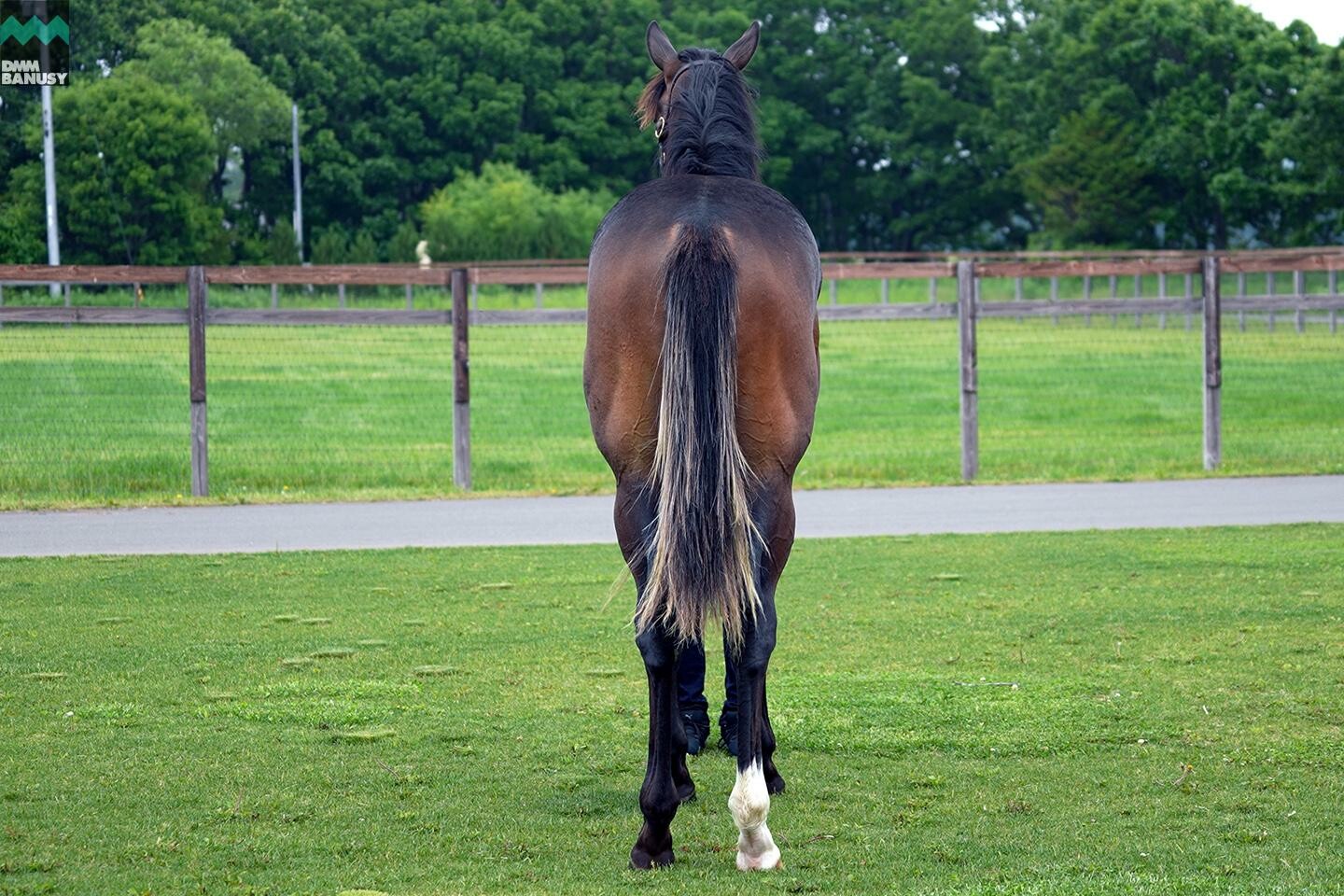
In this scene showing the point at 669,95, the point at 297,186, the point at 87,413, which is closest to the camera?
the point at 669,95

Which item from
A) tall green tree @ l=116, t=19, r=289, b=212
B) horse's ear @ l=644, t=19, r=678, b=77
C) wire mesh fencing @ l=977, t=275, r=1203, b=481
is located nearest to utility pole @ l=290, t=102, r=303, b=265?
tall green tree @ l=116, t=19, r=289, b=212

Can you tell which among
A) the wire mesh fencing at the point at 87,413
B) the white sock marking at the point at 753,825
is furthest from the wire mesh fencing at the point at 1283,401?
the white sock marking at the point at 753,825

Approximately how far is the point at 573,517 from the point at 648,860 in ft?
29.0

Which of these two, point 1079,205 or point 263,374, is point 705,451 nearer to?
point 263,374

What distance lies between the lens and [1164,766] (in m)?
5.95

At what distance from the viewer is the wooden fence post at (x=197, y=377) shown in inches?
589

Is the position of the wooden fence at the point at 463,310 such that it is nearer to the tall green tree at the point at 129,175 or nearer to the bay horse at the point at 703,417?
the bay horse at the point at 703,417

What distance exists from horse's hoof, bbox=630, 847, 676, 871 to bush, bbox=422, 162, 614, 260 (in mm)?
55363

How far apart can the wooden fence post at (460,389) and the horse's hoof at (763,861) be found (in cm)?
1090

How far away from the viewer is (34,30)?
30.1 metres

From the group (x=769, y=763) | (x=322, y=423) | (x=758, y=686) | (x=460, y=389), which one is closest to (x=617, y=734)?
(x=769, y=763)

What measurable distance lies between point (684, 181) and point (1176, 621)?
470 centimetres

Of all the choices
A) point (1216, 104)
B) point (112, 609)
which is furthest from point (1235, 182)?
point (112, 609)

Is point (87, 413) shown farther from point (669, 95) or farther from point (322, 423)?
point (669, 95)
